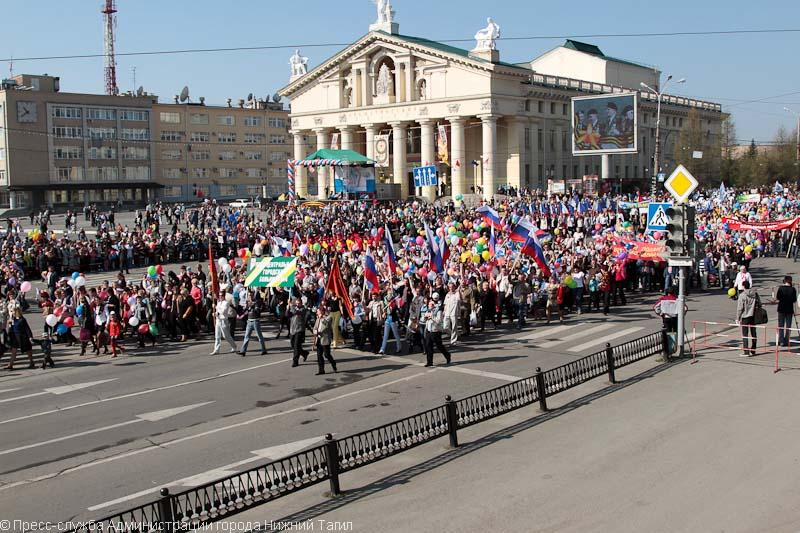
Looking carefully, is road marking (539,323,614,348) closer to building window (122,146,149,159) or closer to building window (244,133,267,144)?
building window (122,146,149,159)

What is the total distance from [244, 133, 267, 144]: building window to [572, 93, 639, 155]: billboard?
52.7 metres

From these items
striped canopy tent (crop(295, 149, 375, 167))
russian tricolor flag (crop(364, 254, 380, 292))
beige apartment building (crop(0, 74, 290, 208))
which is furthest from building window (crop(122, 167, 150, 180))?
russian tricolor flag (crop(364, 254, 380, 292))

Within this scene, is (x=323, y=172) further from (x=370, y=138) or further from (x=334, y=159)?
(x=334, y=159)

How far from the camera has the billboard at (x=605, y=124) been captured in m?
54.3

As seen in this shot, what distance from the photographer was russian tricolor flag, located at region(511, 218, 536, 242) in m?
22.5

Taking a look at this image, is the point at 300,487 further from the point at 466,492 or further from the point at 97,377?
the point at 97,377

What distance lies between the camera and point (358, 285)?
23266 mm

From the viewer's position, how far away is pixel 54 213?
243 ft

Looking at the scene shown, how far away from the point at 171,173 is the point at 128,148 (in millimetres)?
6323

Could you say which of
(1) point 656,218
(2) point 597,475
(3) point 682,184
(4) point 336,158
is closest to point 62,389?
(2) point 597,475

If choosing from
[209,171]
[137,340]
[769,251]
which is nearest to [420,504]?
[137,340]

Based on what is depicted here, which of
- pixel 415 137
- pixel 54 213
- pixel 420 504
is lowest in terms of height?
pixel 420 504

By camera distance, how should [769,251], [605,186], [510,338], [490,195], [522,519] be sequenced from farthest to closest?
[490,195] → [605,186] → [769,251] → [510,338] → [522,519]

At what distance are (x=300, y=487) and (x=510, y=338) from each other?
37.9ft
